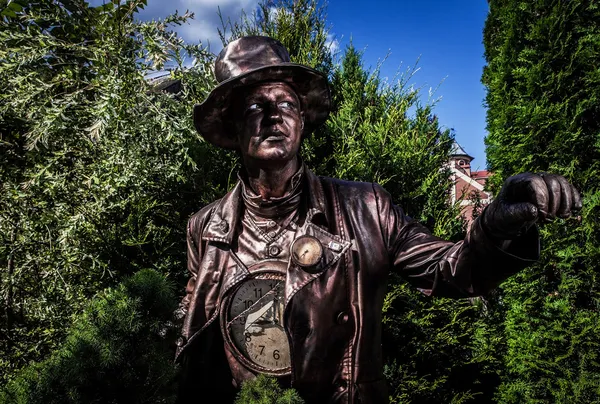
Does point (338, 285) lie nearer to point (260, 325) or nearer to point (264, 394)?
point (260, 325)

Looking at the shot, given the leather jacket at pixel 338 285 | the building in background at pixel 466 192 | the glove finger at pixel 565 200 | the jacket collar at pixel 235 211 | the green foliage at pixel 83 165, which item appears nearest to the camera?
the glove finger at pixel 565 200

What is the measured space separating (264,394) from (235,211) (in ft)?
3.39

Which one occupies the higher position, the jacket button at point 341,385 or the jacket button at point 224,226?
the jacket button at point 224,226

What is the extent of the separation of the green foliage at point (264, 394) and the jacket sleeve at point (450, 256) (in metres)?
0.77

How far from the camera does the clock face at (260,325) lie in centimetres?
189

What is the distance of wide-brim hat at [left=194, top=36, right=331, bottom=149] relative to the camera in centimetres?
195

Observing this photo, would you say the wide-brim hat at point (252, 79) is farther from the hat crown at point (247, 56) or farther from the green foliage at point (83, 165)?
the green foliage at point (83, 165)

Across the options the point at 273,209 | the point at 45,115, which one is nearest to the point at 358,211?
the point at 273,209

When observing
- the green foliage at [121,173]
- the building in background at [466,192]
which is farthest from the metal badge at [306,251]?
the building in background at [466,192]

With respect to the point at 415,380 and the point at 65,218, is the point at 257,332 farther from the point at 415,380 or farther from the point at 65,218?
the point at 415,380

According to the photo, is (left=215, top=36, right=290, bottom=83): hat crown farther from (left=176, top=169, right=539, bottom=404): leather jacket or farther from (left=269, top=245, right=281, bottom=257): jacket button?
(left=269, top=245, right=281, bottom=257): jacket button

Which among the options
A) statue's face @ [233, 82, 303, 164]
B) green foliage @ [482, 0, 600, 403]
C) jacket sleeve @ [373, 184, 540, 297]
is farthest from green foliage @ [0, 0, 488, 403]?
jacket sleeve @ [373, 184, 540, 297]

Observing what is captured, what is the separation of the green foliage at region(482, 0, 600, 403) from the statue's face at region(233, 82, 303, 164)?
2.84 m

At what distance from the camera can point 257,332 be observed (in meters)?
1.92
